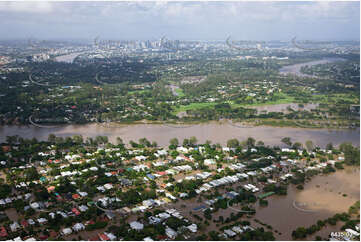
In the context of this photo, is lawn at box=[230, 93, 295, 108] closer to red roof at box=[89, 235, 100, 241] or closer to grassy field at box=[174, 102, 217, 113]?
grassy field at box=[174, 102, 217, 113]

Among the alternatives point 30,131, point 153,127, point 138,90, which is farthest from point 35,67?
point 153,127

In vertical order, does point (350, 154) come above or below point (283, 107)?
below

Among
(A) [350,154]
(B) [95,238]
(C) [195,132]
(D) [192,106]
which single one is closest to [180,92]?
(D) [192,106]

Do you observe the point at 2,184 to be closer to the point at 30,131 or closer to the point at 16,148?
the point at 16,148

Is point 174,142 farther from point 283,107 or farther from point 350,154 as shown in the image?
point 283,107

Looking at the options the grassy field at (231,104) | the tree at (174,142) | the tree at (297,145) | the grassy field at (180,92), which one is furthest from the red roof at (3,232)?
the grassy field at (180,92)

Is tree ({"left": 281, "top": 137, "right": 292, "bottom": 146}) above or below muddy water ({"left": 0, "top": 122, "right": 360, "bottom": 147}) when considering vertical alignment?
above

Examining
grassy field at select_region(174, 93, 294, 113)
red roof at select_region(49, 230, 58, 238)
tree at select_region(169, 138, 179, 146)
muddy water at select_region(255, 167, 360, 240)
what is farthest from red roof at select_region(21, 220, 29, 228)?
grassy field at select_region(174, 93, 294, 113)
